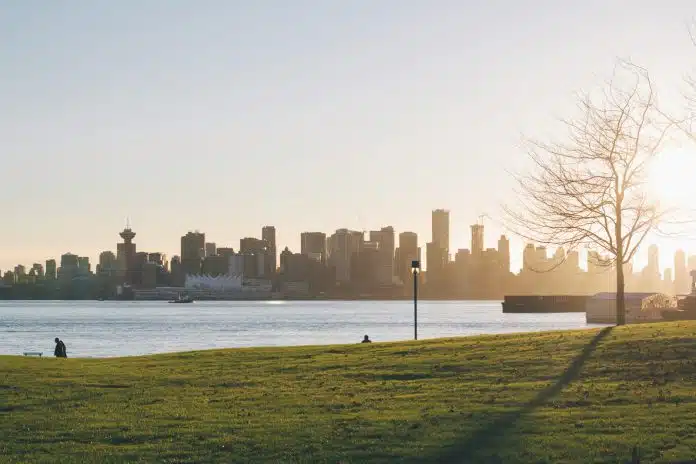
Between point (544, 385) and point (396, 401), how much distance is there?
3.98 meters

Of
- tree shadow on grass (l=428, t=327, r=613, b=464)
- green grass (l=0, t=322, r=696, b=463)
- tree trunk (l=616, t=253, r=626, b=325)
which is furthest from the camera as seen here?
tree trunk (l=616, t=253, r=626, b=325)

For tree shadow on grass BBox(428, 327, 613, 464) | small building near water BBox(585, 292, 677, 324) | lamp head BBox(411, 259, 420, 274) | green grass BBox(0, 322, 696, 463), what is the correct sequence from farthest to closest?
1. small building near water BBox(585, 292, 677, 324)
2. lamp head BBox(411, 259, 420, 274)
3. green grass BBox(0, 322, 696, 463)
4. tree shadow on grass BBox(428, 327, 613, 464)

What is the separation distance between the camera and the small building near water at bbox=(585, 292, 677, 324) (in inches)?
5689

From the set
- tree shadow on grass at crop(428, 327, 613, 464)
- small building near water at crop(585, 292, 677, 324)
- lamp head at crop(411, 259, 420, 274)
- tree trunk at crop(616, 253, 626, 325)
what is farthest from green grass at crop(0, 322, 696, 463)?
A: small building near water at crop(585, 292, 677, 324)

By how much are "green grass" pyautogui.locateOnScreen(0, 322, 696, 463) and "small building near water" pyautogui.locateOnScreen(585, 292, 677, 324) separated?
10932 cm

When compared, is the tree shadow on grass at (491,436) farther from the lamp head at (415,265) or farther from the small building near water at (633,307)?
the small building near water at (633,307)

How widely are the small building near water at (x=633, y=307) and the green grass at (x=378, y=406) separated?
10932 cm

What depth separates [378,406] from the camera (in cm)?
2566

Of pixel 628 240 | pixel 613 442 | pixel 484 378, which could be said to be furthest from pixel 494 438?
pixel 628 240

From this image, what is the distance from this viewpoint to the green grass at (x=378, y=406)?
814 inches

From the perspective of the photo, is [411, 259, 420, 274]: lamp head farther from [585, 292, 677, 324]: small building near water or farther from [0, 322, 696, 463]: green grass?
[585, 292, 677, 324]: small building near water

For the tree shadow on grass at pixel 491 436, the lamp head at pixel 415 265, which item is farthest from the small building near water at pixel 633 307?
the tree shadow on grass at pixel 491 436

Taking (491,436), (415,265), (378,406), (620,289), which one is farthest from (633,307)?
(491,436)

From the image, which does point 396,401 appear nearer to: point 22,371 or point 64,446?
point 64,446
